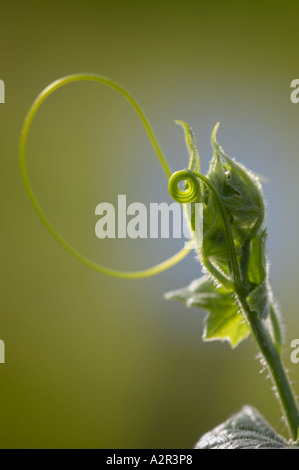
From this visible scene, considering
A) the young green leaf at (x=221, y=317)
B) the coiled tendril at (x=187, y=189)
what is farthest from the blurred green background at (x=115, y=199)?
the coiled tendril at (x=187, y=189)

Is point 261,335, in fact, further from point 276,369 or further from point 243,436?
point 243,436

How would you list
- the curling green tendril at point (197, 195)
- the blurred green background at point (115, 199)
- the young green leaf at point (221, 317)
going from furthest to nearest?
the blurred green background at point (115, 199)
the young green leaf at point (221, 317)
the curling green tendril at point (197, 195)

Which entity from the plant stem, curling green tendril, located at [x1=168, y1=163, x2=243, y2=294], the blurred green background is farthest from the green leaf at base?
the blurred green background

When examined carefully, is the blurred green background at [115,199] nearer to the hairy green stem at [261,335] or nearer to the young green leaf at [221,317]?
the young green leaf at [221,317]

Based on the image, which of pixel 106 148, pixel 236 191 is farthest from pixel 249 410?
pixel 106 148

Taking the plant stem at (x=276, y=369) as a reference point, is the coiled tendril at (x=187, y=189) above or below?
above

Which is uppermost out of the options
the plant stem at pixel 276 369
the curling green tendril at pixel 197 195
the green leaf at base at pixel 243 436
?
the curling green tendril at pixel 197 195
